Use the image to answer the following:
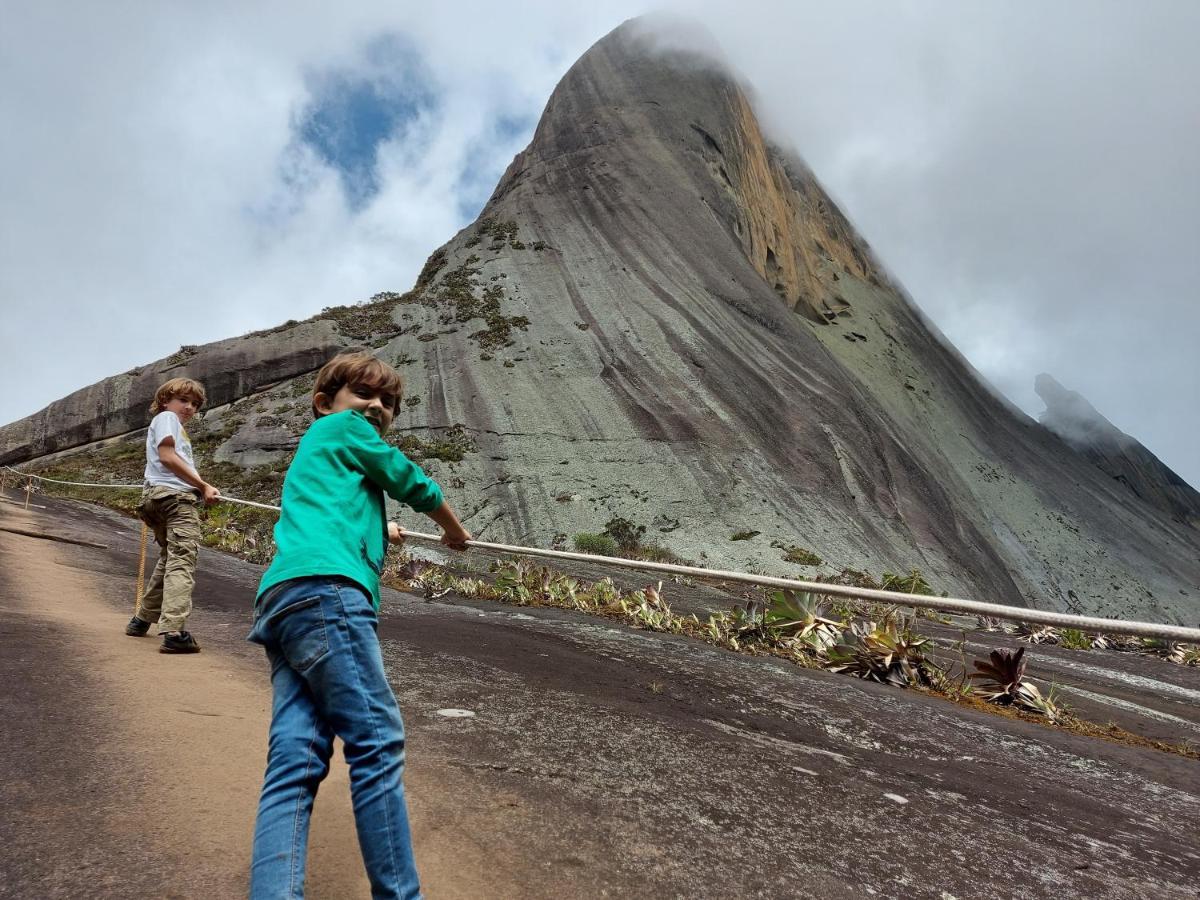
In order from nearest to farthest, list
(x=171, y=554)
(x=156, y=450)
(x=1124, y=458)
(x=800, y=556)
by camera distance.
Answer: (x=156, y=450)
(x=171, y=554)
(x=800, y=556)
(x=1124, y=458)

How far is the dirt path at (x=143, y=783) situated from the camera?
2152mm

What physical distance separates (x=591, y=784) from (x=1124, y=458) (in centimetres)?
8409

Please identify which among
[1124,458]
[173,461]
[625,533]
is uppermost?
[1124,458]

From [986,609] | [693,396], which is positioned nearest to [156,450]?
[986,609]

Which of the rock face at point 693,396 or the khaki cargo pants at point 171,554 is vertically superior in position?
the rock face at point 693,396

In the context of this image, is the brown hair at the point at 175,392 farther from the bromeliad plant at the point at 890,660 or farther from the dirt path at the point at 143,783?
the bromeliad plant at the point at 890,660

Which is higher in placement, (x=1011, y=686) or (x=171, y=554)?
(x=171, y=554)

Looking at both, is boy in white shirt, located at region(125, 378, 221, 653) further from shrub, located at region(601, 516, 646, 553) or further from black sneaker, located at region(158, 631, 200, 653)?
shrub, located at region(601, 516, 646, 553)

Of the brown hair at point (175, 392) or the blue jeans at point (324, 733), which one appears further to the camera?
the brown hair at point (175, 392)

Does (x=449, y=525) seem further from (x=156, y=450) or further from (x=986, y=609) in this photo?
(x=156, y=450)

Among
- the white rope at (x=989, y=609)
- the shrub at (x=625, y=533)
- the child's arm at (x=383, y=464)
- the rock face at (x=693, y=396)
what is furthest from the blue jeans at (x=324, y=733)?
the shrub at (x=625, y=533)

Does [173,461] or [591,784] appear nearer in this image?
[591,784]

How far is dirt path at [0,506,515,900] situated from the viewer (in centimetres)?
215

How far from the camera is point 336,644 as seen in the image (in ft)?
6.48
